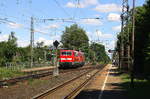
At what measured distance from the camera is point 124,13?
43.9 metres

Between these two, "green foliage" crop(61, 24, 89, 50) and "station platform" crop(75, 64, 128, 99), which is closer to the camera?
"station platform" crop(75, 64, 128, 99)

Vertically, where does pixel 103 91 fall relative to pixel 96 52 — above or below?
below

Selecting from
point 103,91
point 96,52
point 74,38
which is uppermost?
point 74,38

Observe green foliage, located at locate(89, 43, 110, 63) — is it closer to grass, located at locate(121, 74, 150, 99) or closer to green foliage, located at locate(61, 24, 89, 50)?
green foliage, located at locate(61, 24, 89, 50)

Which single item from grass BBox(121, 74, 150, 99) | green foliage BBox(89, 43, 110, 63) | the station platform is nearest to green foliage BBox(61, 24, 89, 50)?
green foliage BBox(89, 43, 110, 63)

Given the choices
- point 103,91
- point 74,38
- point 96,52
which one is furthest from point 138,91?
point 96,52

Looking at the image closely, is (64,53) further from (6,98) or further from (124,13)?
(6,98)

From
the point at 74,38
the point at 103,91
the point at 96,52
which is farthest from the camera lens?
the point at 96,52

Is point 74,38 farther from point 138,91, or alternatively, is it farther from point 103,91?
point 138,91

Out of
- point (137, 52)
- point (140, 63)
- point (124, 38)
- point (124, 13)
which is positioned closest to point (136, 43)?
point (137, 52)

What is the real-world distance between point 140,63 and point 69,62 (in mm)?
14358

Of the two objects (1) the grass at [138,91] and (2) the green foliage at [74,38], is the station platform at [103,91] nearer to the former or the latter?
(1) the grass at [138,91]

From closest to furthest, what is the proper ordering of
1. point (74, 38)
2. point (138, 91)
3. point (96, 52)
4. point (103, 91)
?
1. point (138, 91)
2. point (103, 91)
3. point (74, 38)
4. point (96, 52)

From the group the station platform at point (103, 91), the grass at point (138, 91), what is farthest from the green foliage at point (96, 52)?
the grass at point (138, 91)
